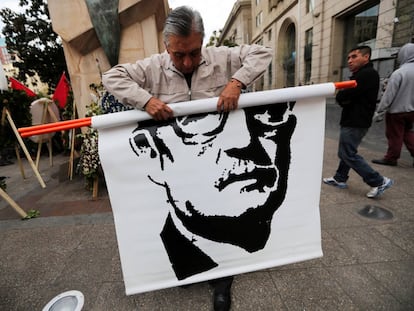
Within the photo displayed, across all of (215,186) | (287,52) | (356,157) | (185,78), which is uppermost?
(287,52)

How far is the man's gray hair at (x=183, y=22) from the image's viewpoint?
4.61ft

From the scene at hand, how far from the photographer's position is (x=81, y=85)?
469 centimetres

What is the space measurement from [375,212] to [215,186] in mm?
2390

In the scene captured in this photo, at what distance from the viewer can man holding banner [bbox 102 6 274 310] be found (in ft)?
4.73

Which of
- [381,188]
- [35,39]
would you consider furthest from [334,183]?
[35,39]

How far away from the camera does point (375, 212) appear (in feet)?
9.61

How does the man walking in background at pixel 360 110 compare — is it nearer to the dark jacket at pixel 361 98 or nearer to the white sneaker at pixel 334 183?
the dark jacket at pixel 361 98

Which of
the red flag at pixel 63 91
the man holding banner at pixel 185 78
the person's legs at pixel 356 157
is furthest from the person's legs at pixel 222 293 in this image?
the red flag at pixel 63 91

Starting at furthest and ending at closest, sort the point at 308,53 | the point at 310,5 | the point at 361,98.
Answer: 1. the point at 308,53
2. the point at 310,5
3. the point at 361,98

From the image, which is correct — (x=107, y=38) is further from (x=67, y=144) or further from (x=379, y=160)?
(x=379, y=160)

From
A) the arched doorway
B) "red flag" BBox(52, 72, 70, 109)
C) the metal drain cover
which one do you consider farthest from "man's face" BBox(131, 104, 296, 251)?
the arched doorway

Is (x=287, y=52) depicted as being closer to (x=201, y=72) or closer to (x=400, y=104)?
(x=400, y=104)

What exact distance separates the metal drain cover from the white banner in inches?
60.6

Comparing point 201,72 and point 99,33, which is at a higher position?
point 99,33
